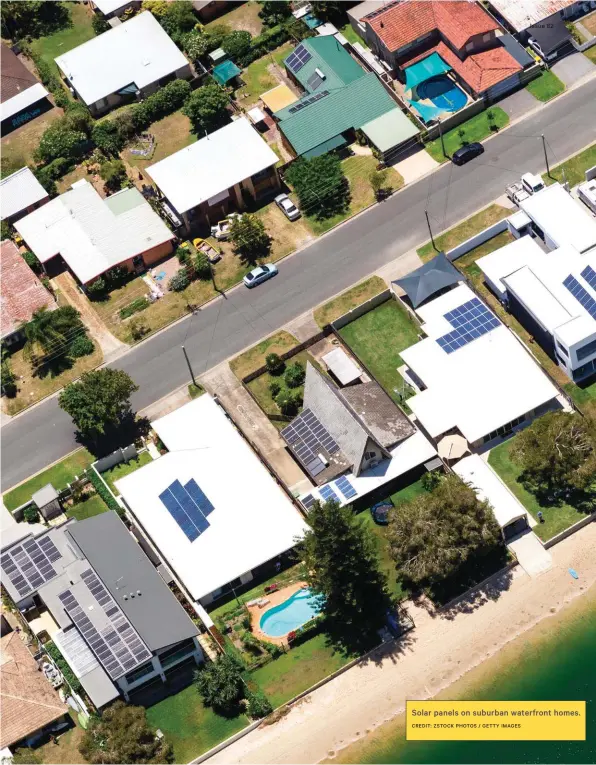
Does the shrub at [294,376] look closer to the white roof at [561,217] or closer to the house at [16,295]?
the house at [16,295]

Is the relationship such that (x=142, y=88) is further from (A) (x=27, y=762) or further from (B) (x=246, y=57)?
(A) (x=27, y=762)

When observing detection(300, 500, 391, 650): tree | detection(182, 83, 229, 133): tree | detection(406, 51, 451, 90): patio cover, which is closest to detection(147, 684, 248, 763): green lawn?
detection(300, 500, 391, 650): tree

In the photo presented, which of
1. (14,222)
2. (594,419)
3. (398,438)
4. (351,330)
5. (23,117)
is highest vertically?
(23,117)

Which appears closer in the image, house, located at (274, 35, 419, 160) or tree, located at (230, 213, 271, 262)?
tree, located at (230, 213, 271, 262)

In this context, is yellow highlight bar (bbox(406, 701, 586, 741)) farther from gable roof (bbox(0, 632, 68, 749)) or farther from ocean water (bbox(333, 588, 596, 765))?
gable roof (bbox(0, 632, 68, 749))

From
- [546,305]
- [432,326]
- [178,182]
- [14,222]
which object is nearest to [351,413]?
[432,326]

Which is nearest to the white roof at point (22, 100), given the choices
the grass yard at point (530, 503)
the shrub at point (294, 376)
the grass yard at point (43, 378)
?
the grass yard at point (43, 378)

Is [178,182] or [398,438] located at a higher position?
[178,182]
